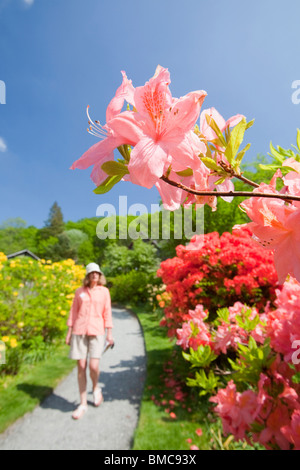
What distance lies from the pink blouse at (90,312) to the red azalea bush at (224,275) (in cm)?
101

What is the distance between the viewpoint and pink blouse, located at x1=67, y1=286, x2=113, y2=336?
3.68 m

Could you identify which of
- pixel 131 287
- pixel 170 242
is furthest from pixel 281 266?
pixel 131 287

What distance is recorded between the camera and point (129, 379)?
15.1 ft

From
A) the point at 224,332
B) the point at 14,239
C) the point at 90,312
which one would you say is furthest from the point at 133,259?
the point at 14,239

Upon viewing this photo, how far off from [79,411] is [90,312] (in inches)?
49.4

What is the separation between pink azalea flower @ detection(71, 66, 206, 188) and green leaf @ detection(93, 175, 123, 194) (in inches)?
0.5

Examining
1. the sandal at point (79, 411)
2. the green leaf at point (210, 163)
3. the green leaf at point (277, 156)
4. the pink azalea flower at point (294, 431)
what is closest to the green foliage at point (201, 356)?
the pink azalea flower at point (294, 431)

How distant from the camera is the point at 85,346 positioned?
3.70 m

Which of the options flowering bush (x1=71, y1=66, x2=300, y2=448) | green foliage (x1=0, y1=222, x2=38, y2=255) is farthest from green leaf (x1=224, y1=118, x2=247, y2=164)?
green foliage (x1=0, y1=222, x2=38, y2=255)

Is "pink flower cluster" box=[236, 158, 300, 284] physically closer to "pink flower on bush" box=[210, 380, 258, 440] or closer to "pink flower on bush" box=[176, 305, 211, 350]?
Answer: "pink flower on bush" box=[210, 380, 258, 440]

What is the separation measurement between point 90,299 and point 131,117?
365 centimetres

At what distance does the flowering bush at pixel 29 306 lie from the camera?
4641 mm

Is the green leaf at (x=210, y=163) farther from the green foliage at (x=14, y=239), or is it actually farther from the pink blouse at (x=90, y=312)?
the green foliage at (x=14, y=239)
